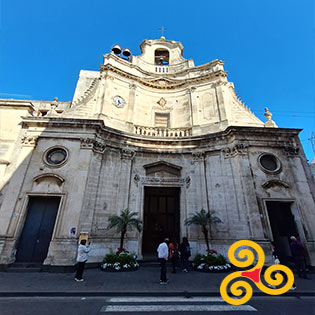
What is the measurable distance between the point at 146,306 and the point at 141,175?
29.1ft

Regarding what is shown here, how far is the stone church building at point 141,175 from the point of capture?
34.4 ft

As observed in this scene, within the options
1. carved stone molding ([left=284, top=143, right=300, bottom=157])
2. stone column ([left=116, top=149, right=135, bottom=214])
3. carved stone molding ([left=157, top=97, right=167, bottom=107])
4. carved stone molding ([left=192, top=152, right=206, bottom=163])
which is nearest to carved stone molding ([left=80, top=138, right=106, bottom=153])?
stone column ([left=116, top=149, right=135, bottom=214])

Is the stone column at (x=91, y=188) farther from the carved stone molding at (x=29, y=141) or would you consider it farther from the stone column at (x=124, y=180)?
the carved stone molding at (x=29, y=141)

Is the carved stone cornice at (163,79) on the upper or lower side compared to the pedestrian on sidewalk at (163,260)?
upper

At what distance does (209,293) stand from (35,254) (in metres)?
9.29

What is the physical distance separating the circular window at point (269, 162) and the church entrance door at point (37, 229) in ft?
44.7

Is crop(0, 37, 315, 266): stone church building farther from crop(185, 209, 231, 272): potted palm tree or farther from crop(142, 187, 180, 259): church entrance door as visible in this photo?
crop(185, 209, 231, 272): potted palm tree

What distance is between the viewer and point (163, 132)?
1515cm

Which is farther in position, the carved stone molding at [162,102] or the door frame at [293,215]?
the carved stone molding at [162,102]

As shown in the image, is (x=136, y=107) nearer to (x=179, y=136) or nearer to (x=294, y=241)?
(x=179, y=136)

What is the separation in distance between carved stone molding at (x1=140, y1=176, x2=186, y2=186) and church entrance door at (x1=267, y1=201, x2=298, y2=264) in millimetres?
5906

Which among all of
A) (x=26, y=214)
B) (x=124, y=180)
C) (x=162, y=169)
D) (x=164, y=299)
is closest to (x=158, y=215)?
(x=162, y=169)

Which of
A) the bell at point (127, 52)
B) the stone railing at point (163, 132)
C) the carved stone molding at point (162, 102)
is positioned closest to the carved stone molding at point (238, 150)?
the stone railing at point (163, 132)

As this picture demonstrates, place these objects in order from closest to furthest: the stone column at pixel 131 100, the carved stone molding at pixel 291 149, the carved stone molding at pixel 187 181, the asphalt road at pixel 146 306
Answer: the asphalt road at pixel 146 306 → the carved stone molding at pixel 291 149 → the carved stone molding at pixel 187 181 → the stone column at pixel 131 100
